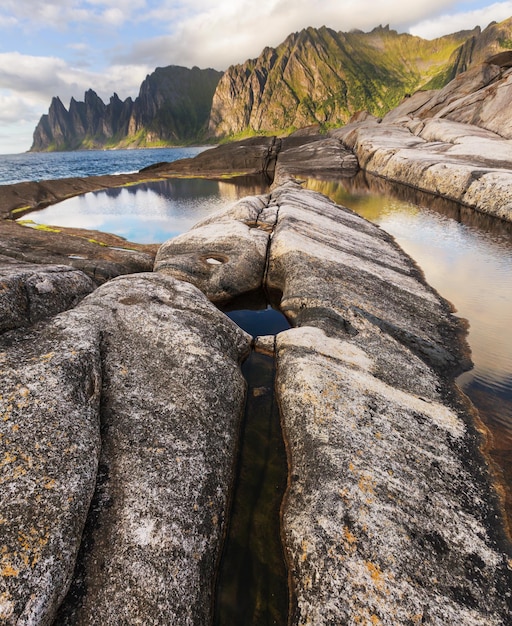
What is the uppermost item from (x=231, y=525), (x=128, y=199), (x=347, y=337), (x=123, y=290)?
(x=123, y=290)

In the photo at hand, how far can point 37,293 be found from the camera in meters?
12.2

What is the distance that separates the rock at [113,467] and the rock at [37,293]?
0.97 meters

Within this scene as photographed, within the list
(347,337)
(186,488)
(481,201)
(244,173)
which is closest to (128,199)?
(244,173)

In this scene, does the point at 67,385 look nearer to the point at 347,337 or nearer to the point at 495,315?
the point at 347,337

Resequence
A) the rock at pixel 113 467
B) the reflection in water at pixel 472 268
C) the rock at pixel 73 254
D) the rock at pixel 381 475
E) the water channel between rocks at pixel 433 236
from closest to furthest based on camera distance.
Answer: the rock at pixel 113 467 < the rock at pixel 381 475 < the reflection in water at pixel 472 268 < the water channel between rocks at pixel 433 236 < the rock at pixel 73 254

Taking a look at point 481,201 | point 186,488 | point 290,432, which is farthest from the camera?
point 481,201

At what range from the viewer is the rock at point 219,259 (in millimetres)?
20672

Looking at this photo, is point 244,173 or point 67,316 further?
point 244,173

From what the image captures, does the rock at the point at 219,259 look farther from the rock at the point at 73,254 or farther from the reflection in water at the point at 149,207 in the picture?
the reflection in water at the point at 149,207

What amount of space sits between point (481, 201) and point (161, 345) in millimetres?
45057

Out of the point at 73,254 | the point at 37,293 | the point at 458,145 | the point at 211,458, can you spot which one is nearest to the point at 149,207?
the point at 73,254

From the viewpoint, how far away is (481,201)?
4056 centimetres

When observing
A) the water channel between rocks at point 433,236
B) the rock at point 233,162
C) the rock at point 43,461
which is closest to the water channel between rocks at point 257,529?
the water channel between rocks at point 433,236

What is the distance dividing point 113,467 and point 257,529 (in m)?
4.02
